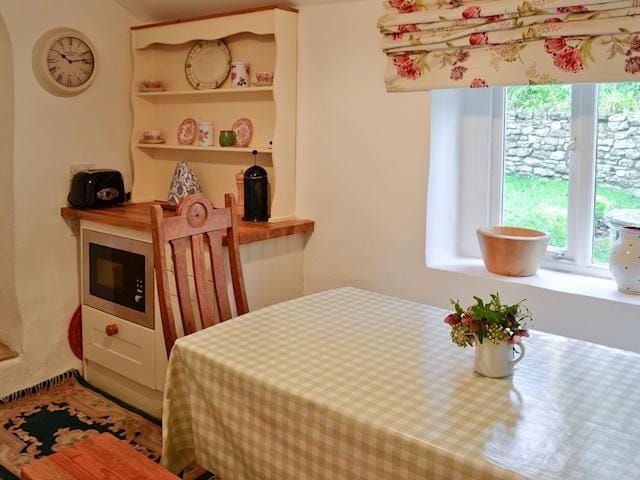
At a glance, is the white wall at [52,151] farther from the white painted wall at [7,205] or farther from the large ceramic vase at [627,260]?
the large ceramic vase at [627,260]

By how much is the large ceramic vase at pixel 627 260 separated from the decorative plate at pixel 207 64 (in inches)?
74.5

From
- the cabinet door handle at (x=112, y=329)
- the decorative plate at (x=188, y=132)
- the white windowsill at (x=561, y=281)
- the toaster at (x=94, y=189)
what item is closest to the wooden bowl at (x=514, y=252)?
the white windowsill at (x=561, y=281)

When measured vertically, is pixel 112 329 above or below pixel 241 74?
below

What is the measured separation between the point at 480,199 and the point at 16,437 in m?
2.17

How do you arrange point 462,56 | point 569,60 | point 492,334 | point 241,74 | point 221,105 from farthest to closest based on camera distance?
point 221,105, point 241,74, point 462,56, point 569,60, point 492,334

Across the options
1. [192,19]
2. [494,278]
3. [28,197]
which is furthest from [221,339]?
[192,19]

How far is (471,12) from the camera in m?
2.14

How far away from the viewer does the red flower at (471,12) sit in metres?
2.13

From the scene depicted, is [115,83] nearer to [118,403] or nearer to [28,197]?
[28,197]

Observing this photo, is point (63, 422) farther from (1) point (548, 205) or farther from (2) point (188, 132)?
(1) point (548, 205)

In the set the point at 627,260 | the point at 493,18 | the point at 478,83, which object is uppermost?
the point at 493,18

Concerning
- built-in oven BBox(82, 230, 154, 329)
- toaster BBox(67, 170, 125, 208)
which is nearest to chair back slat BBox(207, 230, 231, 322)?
built-in oven BBox(82, 230, 154, 329)

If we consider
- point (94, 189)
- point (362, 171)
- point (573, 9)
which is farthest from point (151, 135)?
point (573, 9)

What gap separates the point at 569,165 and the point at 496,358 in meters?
1.15
